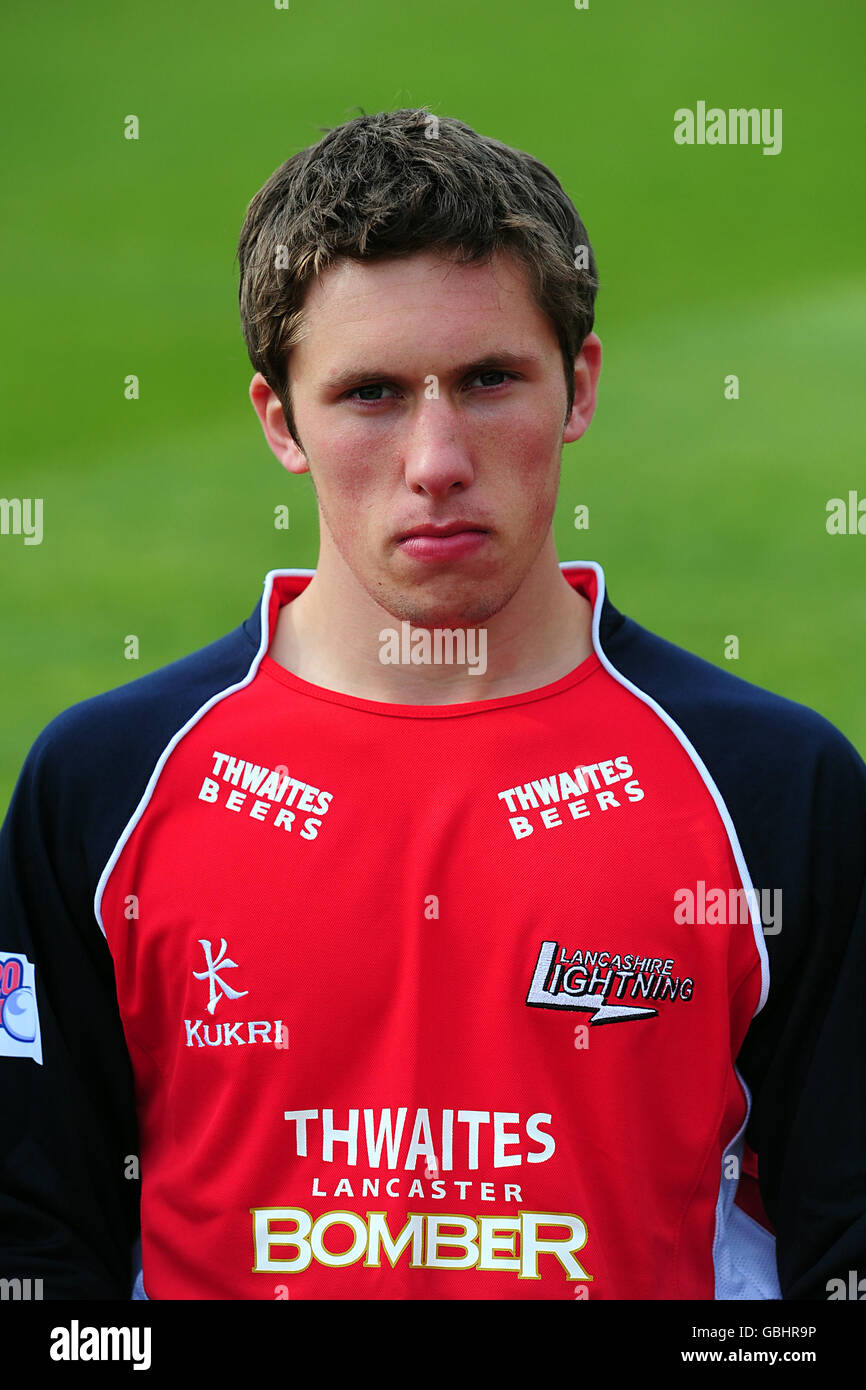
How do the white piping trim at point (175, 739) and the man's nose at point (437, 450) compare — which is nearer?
the man's nose at point (437, 450)

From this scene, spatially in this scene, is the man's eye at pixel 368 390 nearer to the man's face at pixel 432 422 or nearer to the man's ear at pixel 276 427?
the man's face at pixel 432 422

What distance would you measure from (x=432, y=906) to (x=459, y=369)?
0.65m

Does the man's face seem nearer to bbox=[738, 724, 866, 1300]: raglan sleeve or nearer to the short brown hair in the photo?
the short brown hair

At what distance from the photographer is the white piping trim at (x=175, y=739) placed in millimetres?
1835

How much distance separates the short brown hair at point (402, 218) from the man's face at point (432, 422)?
1.1 inches

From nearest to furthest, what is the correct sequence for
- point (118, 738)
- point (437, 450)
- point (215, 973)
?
point (437, 450) < point (215, 973) < point (118, 738)

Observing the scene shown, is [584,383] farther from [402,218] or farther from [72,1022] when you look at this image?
[72,1022]

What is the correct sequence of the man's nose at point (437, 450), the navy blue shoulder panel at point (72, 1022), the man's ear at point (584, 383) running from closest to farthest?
the man's nose at point (437, 450), the navy blue shoulder panel at point (72, 1022), the man's ear at point (584, 383)

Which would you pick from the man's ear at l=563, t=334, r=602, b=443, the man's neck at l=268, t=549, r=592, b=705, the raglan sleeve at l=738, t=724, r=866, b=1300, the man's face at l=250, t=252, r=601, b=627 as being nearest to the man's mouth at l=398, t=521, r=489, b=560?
the man's face at l=250, t=252, r=601, b=627

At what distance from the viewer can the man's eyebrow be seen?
5.65 ft

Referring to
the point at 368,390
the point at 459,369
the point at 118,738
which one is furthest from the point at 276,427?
the point at 118,738

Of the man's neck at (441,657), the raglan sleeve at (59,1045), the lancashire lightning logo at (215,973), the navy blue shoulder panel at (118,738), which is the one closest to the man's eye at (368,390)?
the man's neck at (441,657)

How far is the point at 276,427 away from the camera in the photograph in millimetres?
1954
